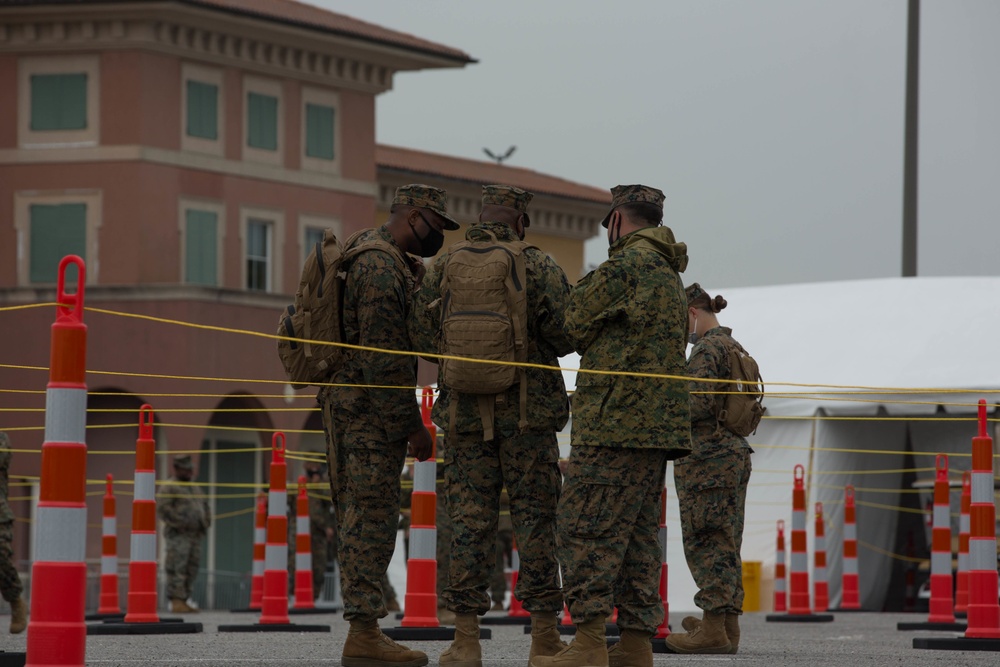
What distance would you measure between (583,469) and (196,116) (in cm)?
3763

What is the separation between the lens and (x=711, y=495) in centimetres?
1252

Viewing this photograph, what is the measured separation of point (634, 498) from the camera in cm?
922

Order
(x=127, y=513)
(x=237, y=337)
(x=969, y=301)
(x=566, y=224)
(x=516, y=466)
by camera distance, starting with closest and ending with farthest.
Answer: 1. (x=516, y=466)
2. (x=969, y=301)
3. (x=127, y=513)
4. (x=237, y=337)
5. (x=566, y=224)

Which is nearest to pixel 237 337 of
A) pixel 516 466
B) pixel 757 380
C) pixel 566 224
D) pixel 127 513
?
pixel 127 513

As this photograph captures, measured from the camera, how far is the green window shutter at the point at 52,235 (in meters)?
45.3

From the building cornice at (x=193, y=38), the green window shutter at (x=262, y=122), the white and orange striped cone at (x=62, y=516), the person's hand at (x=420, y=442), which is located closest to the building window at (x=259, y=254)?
the green window shutter at (x=262, y=122)

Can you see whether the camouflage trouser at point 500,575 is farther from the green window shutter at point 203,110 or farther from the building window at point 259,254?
the building window at point 259,254

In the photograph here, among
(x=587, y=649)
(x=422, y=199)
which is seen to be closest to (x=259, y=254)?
(x=422, y=199)

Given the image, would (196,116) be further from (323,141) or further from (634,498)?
(634,498)

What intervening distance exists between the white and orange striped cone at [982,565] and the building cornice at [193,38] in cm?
3391

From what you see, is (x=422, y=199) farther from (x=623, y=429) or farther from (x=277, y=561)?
(x=277, y=561)

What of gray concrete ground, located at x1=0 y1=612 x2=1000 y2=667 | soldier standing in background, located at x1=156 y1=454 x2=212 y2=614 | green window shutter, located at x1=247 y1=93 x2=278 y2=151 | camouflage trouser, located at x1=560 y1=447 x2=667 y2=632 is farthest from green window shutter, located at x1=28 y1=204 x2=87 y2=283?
camouflage trouser, located at x1=560 y1=447 x2=667 y2=632

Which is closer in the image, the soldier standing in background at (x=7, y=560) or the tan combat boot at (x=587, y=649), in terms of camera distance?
the tan combat boot at (x=587, y=649)

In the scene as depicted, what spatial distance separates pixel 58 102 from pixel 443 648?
3516cm
